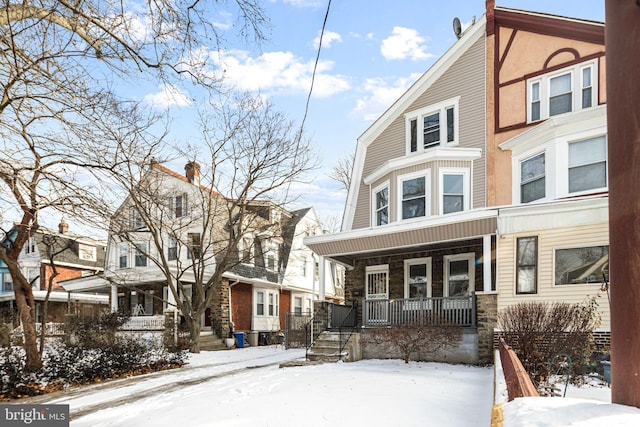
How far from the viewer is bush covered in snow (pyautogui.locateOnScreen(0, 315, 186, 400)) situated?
10453 mm

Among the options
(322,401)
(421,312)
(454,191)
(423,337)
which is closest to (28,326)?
(322,401)

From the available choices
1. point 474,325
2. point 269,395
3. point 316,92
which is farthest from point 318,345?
point 316,92

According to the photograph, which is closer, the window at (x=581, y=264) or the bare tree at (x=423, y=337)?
the window at (x=581, y=264)

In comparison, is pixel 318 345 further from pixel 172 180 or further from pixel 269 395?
pixel 172 180

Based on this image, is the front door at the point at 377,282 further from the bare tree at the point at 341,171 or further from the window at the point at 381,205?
the bare tree at the point at 341,171

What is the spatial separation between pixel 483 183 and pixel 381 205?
→ 151 inches

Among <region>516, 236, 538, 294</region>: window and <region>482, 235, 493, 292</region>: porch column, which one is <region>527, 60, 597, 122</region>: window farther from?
<region>482, 235, 493, 292</region>: porch column

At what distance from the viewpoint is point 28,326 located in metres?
11.5

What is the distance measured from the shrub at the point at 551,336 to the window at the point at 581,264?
1.86 meters

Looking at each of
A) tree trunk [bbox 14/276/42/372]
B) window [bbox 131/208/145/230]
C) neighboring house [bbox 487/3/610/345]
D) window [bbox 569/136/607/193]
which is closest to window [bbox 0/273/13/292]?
window [bbox 131/208/145/230]

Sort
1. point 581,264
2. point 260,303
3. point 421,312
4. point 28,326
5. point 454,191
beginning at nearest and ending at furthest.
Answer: point 28,326
point 581,264
point 421,312
point 454,191
point 260,303

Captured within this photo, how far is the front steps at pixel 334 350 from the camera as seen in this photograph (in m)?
13.4

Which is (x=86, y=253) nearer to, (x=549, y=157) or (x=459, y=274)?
(x=459, y=274)

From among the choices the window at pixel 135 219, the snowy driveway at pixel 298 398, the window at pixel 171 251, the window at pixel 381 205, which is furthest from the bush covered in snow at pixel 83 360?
the window at pixel 171 251
